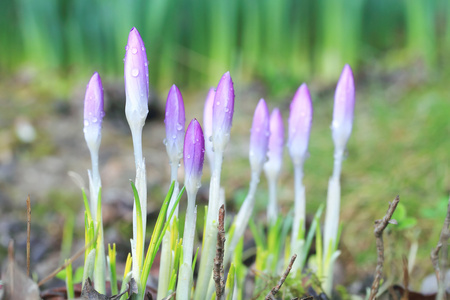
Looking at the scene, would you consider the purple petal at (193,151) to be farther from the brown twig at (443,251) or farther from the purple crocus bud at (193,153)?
the brown twig at (443,251)

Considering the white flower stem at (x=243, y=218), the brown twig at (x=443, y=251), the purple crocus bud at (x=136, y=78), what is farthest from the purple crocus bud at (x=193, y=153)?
the brown twig at (x=443, y=251)

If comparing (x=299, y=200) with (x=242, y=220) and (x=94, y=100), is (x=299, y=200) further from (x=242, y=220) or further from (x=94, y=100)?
(x=94, y=100)

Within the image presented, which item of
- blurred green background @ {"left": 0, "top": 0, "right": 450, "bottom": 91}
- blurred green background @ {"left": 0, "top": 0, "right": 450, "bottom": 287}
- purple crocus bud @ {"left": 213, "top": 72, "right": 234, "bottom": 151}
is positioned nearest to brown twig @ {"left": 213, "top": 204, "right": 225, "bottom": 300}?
purple crocus bud @ {"left": 213, "top": 72, "right": 234, "bottom": 151}

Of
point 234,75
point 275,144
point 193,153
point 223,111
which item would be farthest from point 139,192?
point 234,75

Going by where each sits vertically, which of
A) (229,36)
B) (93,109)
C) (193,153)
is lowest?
(193,153)

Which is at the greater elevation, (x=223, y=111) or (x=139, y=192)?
(x=223, y=111)

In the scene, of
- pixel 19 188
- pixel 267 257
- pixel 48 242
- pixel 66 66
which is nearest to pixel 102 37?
pixel 66 66

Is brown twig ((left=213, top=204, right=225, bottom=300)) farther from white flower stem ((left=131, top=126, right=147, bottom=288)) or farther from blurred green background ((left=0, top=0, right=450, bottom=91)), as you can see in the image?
blurred green background ((left=0, top=0, right=450, bottom=91))
